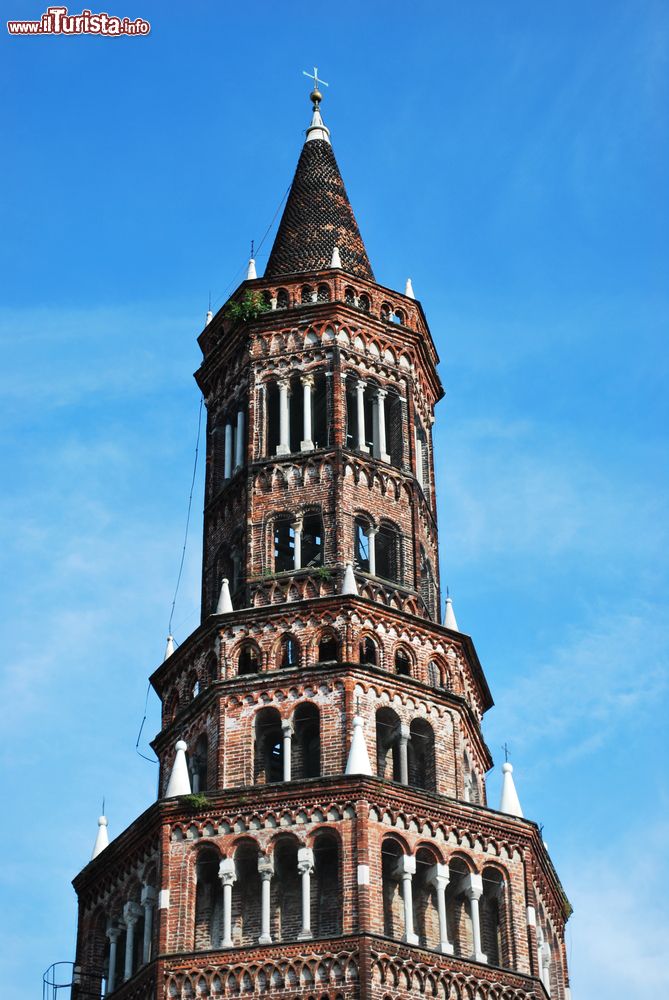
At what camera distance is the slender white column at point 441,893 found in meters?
50.6

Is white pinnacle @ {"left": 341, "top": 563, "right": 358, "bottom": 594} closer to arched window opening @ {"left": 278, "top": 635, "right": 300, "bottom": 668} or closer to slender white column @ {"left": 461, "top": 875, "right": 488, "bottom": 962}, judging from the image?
arched window opening @ {"left": 278, "top": 635, "right": 300, "bottom": 668}

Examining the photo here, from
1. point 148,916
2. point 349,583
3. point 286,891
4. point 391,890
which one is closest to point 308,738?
point 349,583

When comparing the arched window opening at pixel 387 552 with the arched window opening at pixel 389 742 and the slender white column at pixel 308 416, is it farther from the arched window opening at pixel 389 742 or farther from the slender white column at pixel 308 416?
the arched window opening at pixel 389 742

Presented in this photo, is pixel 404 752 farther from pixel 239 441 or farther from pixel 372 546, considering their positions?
pixel 239 441

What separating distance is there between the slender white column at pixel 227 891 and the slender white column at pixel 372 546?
32.3 feet

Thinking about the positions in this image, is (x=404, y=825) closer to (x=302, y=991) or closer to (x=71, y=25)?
(x=302, y=991)

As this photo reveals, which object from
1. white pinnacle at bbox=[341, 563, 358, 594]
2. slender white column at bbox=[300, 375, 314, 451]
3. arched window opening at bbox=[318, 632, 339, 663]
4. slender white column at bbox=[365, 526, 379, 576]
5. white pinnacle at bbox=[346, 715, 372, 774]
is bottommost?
white pinnacle at bbox=[346, 715, 372, 774]

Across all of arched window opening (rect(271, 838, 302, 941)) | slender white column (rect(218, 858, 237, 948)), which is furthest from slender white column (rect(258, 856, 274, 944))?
slender white column (rect(218, 858, 237, 948))

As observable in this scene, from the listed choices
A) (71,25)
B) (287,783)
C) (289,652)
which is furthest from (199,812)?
(71,25)

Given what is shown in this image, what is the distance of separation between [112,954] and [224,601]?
30.6 feet

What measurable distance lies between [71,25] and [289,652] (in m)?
17.5

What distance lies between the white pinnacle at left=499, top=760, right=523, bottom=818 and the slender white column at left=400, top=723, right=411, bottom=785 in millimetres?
2488

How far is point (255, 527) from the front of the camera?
191ft

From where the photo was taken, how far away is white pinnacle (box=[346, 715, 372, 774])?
51.8m
